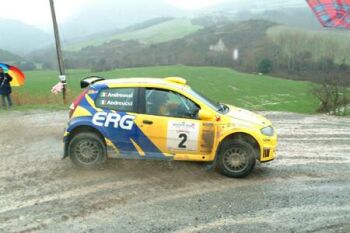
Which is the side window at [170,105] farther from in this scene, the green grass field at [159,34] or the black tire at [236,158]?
the green grass field at [159,34]

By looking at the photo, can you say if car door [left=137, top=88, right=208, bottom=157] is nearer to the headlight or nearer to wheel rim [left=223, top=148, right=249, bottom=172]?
wheel rim [left=223, top=148, right=249, bottom=172]

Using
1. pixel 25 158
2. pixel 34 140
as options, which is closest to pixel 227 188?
pixel 25 158

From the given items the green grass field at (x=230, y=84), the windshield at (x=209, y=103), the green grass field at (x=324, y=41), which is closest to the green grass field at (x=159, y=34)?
the green grass field at (x=230, y=84)

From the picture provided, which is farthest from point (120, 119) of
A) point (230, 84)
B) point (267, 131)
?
point (230, 84)

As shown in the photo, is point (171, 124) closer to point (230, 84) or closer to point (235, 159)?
point (235, 159)

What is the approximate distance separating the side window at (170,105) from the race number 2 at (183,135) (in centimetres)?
17

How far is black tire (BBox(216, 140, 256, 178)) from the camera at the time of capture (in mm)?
7199

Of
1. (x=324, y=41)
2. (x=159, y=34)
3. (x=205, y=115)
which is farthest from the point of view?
(x=159, y=34)

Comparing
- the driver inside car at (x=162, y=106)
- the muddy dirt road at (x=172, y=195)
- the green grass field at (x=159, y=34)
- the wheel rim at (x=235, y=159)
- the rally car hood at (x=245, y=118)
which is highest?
the green grass field at (x=159, y=34)

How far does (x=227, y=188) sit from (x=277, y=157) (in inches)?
89.8

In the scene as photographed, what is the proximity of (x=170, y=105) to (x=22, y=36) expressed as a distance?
164914 mm

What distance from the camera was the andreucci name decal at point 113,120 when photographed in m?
7.38

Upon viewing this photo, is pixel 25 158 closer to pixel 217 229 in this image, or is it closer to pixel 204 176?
pixel 204 176

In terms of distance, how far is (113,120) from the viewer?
7.45 m
